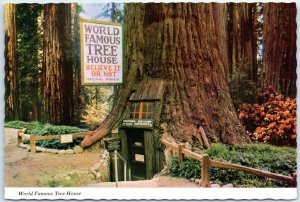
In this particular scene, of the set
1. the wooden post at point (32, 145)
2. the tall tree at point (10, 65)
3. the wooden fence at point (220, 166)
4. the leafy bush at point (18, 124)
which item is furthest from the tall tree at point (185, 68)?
the tall tree at point (10, 65)

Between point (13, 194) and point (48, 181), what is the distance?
68 cm

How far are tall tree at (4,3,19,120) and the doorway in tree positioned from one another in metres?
2.20

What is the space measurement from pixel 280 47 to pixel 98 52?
338cm

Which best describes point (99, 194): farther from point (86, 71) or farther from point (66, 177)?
point (86, 71)

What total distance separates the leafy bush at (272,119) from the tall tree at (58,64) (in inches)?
130

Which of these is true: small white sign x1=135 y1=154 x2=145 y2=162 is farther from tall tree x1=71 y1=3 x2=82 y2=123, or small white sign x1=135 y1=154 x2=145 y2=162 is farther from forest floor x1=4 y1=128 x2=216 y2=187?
tall tree x1=71 y1=3 x2=82 y2=123

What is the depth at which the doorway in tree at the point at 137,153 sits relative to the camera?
823 centimetres

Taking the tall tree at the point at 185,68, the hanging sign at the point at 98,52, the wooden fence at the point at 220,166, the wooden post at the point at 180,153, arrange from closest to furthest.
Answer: the wooden fence at the point at 220,166, the wooden post at the point at 180,153, the hanging sign at the point at 98,52, the tall tree at the point at 185,68

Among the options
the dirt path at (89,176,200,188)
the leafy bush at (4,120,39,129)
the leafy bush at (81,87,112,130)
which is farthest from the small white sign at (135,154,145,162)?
the leafy bush at (4,120,39,129)

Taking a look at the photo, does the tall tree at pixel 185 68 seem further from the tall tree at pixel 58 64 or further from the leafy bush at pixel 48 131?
the tall tree at pixel 58 64

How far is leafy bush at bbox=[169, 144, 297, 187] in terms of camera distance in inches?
311

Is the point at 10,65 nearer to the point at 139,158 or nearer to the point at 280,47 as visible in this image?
the point at 139,158

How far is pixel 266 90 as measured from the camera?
323 inches

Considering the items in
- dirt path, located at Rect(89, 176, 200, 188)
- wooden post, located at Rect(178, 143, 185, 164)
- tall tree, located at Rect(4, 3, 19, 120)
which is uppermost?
tall tree, located at Rect(4, 3, 19, 120)
